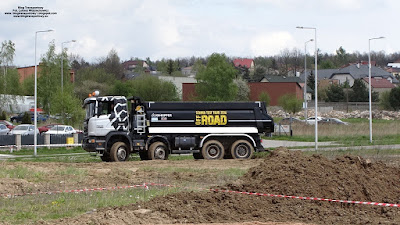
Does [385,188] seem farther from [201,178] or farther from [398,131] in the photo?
[398,131]

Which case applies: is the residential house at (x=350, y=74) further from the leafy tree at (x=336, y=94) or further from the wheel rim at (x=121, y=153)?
the wheel rim at (x=121, y=153)


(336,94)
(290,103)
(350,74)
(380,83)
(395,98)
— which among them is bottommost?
(290,103)

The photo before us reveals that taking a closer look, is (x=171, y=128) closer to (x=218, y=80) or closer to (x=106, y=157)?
(x=106, y=157)

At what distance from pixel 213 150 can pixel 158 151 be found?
8.85 ft

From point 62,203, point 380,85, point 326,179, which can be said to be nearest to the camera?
point 62,203

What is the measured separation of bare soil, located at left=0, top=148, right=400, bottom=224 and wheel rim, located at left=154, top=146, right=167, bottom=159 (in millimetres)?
7735

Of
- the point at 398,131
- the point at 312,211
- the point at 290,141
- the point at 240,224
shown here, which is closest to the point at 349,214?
the point at 312,211

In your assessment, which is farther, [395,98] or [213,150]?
[395,98]

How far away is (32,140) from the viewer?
141 feet

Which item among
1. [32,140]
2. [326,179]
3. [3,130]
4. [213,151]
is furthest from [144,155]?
[3,130]

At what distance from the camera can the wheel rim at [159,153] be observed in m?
29.2

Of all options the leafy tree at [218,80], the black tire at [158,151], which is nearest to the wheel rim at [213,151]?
the black tire at [158,151]

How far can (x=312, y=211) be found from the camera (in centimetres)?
1378

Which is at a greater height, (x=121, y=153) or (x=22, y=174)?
(x=121, y=153)
